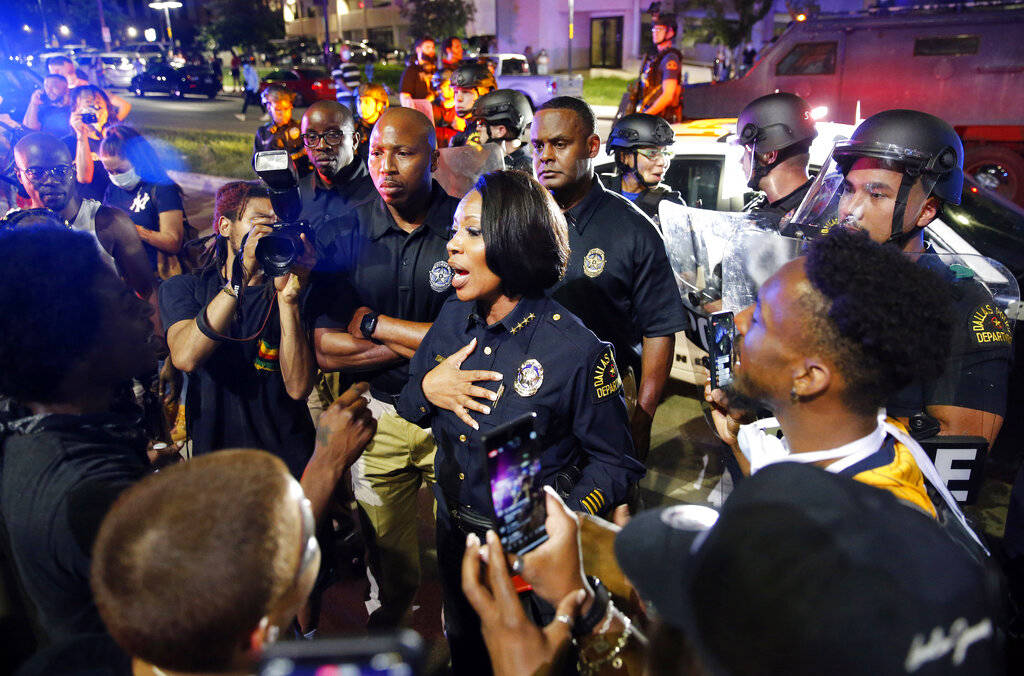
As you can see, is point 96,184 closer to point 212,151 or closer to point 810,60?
point 810,60

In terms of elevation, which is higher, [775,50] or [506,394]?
[775,50]

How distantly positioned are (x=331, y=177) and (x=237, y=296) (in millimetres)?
2602

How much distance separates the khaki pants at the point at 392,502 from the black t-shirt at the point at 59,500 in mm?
1521

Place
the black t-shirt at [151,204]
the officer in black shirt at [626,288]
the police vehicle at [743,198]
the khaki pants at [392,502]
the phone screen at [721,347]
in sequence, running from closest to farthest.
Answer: the phone screen at [721,347] → the khaki pants at [392,502] → the officer in black shirt at [626,288] → the police vehicle at [743,198] → the black t-shirt at [151,204]

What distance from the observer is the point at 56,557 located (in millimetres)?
1498

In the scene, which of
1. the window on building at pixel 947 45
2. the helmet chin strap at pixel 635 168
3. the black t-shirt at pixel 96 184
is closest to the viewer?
the helmet chin strap at pixel 635 168

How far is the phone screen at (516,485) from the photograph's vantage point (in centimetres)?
153

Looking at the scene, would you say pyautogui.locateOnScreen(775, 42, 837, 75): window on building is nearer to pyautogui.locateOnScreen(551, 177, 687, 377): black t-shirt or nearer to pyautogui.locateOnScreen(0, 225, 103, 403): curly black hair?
pyautogui.locateOnScreen(551, 177, 687, 377): black t-shirt

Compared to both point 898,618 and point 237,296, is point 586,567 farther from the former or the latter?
point 237,296

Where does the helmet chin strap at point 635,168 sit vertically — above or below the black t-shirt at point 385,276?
above

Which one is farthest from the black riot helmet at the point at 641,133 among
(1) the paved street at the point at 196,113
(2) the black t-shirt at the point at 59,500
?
(1) the paved street at the point at 196,113

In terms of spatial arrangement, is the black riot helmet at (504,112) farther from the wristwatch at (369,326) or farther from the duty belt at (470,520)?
the duty belt at (470,520)

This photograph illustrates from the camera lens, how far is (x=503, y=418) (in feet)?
7.51

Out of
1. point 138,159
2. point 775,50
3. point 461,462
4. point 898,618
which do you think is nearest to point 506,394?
point 461,462
